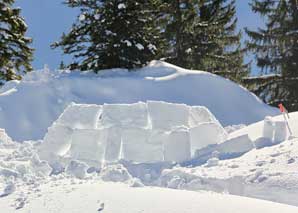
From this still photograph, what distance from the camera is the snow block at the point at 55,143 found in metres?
6.89

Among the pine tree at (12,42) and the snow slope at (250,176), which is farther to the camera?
the pine tree at (12,42)

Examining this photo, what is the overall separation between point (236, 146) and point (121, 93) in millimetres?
4285

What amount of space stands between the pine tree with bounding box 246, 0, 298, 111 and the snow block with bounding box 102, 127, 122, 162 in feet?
39.9

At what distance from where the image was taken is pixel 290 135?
23.9 feet

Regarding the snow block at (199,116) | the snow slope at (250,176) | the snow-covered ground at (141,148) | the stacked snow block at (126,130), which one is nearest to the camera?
the snow-covered ground at (141,148)

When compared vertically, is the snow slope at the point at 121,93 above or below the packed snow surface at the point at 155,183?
below

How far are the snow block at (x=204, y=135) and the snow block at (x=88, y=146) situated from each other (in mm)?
1334

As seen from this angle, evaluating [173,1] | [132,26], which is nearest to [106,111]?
[132,26]

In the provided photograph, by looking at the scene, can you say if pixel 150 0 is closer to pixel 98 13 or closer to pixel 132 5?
pixel 132 5

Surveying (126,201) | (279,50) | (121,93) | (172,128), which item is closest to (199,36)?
(279,50)

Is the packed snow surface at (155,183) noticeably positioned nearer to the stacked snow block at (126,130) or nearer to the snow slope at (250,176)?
the snow slope at (250,176)

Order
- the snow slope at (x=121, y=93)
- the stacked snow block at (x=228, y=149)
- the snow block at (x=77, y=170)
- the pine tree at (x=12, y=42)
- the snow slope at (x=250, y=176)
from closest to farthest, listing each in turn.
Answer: the snow slope at (x=250, y=176) → the snow block at (x=77, y=170) → the stacked snow block at (x=228, y=149) → the snow slope at (x=121, y=93) → the pine tree at (x=12, y=42)

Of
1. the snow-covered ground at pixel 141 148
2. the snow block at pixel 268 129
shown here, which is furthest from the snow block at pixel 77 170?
the snow block at pixel 268 129

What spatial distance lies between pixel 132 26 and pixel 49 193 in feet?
27.2
